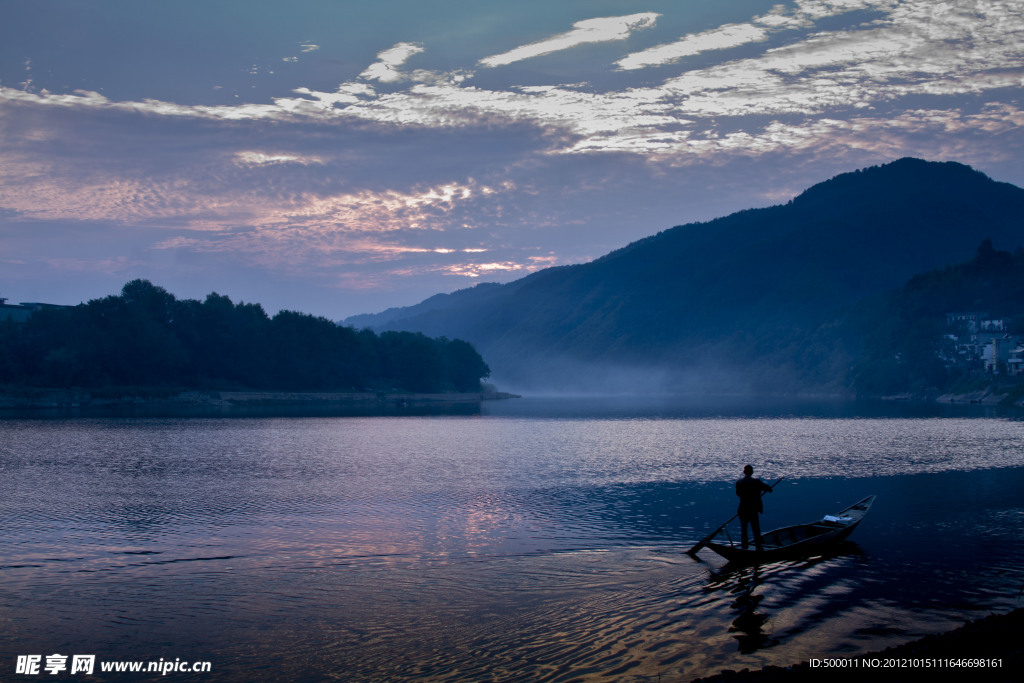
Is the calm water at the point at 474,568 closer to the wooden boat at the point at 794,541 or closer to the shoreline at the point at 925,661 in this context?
the wooden boat at the point at 794,541

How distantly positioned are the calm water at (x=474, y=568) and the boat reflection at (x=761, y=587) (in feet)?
0.34

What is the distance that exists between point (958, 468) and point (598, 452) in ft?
85.4

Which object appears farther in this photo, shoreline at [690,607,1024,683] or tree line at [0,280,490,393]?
tree line at [0,280,490,393]

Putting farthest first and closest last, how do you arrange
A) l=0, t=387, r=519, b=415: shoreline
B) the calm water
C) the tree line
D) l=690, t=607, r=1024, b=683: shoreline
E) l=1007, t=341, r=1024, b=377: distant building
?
l=1007, t=341, r=1024, b=377: distant building < the tree line < l=0, t=387, r=519, b=415: shoreline < the calm water < l=690, t=607, r=1024, b=683: shoreline

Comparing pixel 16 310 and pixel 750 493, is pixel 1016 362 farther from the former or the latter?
pixel 16 310

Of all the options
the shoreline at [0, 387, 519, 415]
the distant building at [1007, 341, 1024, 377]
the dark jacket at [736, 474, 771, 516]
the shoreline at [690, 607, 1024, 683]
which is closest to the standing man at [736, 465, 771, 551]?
the dark jacket at [736, 474, 771, 516]

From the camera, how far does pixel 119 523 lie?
30.7 meters

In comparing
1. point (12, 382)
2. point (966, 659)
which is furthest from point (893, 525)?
point (12, 382)

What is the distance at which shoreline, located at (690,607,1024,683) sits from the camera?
13.2 metres

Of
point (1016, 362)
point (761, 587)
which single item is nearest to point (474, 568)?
point (761, 587)

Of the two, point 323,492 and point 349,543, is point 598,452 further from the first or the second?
point 349,543

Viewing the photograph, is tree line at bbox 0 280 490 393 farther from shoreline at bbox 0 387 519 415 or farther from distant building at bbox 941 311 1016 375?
distant building at bbox 941 311 1016 375

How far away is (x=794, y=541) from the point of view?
26.1 metres

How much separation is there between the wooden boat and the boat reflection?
0.86 feet
